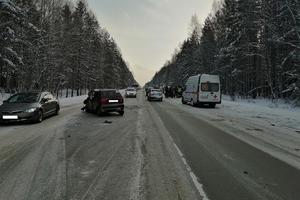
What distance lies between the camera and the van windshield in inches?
1254

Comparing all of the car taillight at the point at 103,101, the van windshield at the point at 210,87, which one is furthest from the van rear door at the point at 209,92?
the car taillight at the point at 103,101

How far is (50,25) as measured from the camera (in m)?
41.8

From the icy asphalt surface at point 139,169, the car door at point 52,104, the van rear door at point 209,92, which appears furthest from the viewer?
the van rear door at point 209,92

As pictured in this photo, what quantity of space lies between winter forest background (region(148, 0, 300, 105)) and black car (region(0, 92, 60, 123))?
19.9 m

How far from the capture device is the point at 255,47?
1768 inches

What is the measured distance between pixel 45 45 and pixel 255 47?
24.2 metres

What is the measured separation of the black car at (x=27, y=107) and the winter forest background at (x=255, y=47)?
19883mm

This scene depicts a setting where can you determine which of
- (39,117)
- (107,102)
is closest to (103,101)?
(107,102)

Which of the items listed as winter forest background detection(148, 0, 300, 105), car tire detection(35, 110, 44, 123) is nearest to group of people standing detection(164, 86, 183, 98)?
winter forest background detection(148, 0, 300, 105)

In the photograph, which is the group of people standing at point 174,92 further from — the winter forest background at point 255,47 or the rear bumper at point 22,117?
the rear bumper at point 22,117

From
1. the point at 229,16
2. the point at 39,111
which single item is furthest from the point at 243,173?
the point at 229,16

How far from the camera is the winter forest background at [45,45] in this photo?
88.5ft

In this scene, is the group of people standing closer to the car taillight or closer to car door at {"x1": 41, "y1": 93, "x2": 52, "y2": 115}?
the car taillight

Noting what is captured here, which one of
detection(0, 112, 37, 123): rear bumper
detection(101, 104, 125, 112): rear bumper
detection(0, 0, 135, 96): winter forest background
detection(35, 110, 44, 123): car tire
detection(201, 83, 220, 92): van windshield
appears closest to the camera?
detection(0, 112, 37, 123): rear bumper
